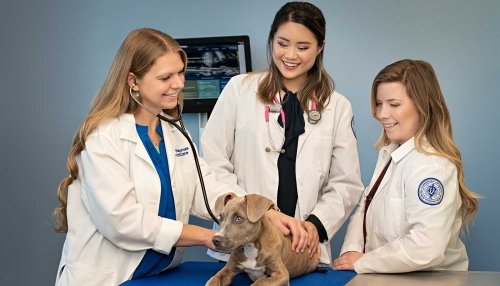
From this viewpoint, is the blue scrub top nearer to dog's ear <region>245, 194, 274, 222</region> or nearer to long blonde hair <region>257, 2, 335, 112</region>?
dog's ear <region>245, 194, 274, 222</region>

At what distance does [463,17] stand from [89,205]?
83.5 inches

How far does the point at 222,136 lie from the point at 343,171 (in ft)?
1.54

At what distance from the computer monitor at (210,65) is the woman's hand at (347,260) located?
1.41m

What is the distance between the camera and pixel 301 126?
100 inches

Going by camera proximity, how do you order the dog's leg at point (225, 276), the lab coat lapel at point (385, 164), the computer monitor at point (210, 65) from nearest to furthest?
the dog's leg at point (225, 276) → the lab coat lapel at point (385, 164) → the computer monitor at point (210, 65)

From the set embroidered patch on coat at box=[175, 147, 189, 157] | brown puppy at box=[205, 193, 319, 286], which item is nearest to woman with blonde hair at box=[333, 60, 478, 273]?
brown puppy at box=[205, 193, 319, 286]

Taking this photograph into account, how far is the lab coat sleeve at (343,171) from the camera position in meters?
2.53

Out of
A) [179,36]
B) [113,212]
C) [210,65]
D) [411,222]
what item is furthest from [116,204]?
[179,36]

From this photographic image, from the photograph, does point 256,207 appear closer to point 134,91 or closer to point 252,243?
point 252,243

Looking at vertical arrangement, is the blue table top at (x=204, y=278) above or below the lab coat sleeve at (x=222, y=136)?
below

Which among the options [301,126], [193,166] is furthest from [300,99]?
[193,166]

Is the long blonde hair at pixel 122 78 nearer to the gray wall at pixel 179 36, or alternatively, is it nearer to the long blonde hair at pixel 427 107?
the long blonde hair at pixel 427 107

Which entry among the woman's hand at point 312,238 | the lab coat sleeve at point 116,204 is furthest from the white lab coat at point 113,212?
the woman's hand at point 312,238

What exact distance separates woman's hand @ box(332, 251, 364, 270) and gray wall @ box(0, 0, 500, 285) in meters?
1.18
